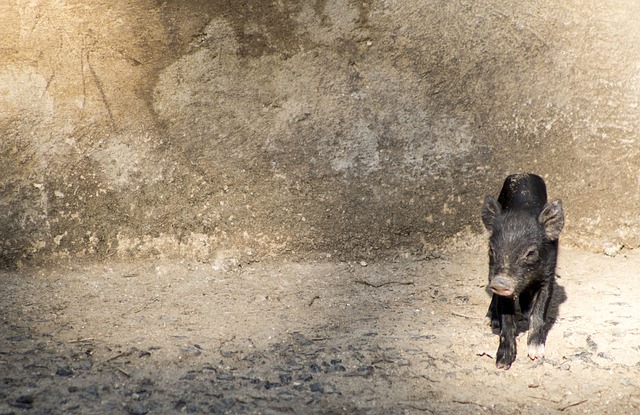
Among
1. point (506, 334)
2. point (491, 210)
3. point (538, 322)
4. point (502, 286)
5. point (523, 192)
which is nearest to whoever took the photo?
point (502, 286)

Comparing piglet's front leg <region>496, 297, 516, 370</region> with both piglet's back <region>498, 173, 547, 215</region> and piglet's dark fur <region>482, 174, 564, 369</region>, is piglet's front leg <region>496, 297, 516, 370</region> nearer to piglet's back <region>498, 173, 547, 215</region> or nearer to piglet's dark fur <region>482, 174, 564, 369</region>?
piglet's dark fur <region>482, 174, 564, 369</region>

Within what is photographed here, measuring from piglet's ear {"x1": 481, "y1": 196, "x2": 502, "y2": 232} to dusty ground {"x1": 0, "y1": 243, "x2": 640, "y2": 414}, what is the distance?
624 mm

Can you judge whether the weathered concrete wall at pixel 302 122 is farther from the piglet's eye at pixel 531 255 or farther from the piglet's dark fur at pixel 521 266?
the piglet's eye at pixel 531 255

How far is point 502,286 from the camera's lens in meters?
4.16

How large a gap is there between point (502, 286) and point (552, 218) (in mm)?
624

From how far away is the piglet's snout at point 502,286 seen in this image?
416 cm

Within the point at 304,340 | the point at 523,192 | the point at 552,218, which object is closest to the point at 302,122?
the point at 523,192

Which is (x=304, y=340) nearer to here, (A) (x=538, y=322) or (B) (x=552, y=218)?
(A) (x=538, y=322)

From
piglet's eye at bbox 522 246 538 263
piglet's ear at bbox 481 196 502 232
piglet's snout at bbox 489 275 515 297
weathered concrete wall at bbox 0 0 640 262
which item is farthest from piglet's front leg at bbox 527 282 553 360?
weathered concrete wall at bbox 0 0 640 262

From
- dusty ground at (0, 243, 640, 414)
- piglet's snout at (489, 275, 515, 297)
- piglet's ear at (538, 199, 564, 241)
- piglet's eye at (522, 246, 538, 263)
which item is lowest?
dusty ground at (0, 243, 640, 414)

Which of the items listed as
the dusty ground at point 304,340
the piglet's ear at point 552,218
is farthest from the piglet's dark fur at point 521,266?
the dusty ground at point 304,340

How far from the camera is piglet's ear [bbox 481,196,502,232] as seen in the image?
461 cm

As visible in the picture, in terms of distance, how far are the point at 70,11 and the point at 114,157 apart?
102 centimetres

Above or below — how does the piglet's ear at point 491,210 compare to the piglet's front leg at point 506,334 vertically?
above
